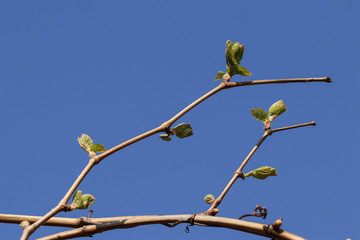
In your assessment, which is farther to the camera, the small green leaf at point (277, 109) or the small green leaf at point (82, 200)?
the small green leaf at point (277, 109)

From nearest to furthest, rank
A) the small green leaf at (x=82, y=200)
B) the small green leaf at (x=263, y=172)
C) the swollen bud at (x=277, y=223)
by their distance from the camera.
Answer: the swollen bud at (x=277, y=223) → the small green leaf at (x=82, y=200) → the small green leaf at (x=263, y=172)

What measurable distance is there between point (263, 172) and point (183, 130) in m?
0.19

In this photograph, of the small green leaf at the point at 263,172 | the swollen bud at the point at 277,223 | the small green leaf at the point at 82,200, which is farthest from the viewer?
the small green leaf at the point at 263,172

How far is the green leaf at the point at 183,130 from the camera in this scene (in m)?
0.87

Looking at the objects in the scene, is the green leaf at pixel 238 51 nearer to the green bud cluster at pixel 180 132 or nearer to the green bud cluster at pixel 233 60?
the green bud cluster at pixel 233 60

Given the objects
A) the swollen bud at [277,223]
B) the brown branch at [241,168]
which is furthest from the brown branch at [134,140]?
the swollen bud at [277,223]

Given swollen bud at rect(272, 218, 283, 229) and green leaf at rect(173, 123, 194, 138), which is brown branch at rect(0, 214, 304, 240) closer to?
swollen bud at rect(272, 218, 283, 229)

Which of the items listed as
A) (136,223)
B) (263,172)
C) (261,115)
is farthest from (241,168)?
(136,223)

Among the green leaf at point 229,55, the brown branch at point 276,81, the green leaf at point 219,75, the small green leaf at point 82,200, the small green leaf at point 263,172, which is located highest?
the green leaf at point 229,55

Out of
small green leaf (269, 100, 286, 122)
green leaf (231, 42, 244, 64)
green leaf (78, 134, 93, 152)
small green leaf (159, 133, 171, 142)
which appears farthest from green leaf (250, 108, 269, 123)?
green leaf (78, 134, 93, 152)

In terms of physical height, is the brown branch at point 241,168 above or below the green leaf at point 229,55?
below

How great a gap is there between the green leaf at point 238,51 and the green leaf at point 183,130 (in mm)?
198

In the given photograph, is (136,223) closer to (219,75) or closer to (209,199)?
(209,199)

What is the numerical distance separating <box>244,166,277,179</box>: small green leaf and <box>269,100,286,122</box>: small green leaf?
14cm
